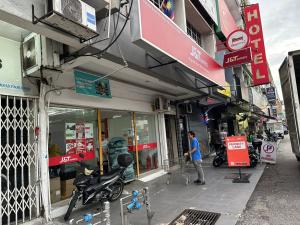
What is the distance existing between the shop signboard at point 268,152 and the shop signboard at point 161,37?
5319 millimetres

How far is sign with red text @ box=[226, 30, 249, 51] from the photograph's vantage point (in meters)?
9.65

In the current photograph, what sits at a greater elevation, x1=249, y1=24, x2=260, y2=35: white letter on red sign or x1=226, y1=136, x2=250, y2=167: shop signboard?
x1=249, y1=24, x2=260, y2=35: white letter on red sign

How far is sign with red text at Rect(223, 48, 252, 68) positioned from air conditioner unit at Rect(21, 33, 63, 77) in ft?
26.1

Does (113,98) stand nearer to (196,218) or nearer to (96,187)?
(96,187)

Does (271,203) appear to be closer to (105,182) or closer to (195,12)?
(105,182)

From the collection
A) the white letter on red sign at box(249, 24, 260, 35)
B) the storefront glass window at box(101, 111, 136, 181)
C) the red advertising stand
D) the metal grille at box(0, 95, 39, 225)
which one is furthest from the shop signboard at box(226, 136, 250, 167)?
the white letter on red sign at box(249, 24, 260, 35)

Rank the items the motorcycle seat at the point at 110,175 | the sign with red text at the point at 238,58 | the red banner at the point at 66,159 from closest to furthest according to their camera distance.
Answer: the red banner at the point at 66,159 < the motorcycle seat at the point at 110,175 < the sign with red text at the point at 238,58

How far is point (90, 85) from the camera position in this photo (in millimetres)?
5797

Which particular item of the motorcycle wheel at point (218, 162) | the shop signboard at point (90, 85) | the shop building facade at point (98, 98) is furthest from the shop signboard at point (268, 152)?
the shop signboard at point (90, 85)

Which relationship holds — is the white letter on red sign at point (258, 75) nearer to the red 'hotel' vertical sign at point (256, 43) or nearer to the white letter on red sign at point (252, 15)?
the red 'hotel' vertical sign at point (256, 43)

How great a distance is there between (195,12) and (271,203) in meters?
7.69

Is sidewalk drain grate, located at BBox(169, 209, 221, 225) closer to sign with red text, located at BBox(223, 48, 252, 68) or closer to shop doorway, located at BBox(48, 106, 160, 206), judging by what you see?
shop doorway, located at BBox(48, 106, 160, 206)

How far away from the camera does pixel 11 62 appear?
4.41 metres

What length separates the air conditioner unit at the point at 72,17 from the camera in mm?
3143
